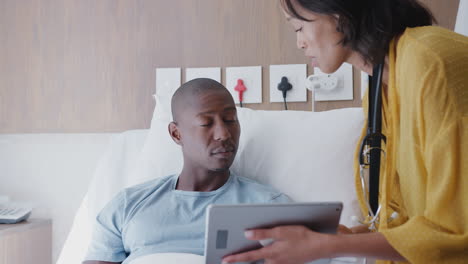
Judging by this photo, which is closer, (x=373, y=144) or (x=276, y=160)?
(x=373, y=144)

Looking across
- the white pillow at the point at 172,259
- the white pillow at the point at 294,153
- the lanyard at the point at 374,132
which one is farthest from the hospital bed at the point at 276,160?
the white pillow at the point at 172,259

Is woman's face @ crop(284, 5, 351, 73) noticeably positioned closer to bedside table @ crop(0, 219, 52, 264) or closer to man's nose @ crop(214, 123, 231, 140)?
man's nose @ crop(214, 123, 231, 140)

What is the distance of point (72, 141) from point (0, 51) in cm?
51

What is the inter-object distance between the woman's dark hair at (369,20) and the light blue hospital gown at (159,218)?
21.3 inches

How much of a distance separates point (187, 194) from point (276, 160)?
11.9 inches

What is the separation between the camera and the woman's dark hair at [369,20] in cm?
98

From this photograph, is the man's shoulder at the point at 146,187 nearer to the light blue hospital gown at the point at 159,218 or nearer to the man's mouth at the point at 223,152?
the light blue hospital gown at the point at 159,218

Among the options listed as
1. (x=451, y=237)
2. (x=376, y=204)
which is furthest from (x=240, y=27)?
(x=451, y=237)

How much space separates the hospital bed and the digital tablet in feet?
1.39

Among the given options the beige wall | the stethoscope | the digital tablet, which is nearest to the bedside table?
the beige wall

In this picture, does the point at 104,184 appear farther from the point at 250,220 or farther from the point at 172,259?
the point at 250,220

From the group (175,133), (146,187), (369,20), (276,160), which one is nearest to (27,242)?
(146,187)

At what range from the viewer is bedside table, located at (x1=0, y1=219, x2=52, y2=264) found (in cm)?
175

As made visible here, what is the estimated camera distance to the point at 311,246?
0.87 meters
